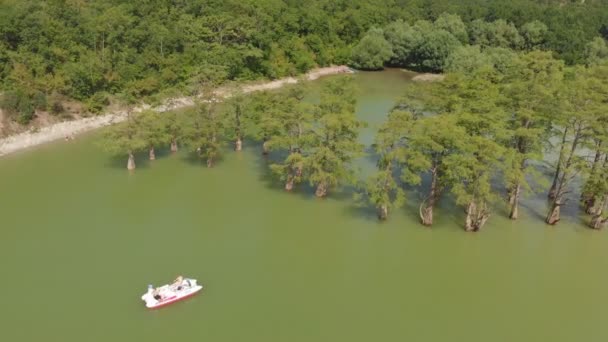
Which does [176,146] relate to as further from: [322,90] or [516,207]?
[516,207]

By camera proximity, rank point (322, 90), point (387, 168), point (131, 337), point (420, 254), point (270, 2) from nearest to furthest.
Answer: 1. point (131, 337)
2. point (420, 254)
3. point (387, 168)
4. point (322, 90)
5. point (270, 2)

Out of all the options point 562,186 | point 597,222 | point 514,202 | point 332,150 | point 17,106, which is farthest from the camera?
point 17,106

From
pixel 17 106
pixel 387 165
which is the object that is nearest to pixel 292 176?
pixel 387 165

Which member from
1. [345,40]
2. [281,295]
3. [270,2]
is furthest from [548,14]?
[281,295]

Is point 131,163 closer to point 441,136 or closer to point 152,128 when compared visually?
point 152,128

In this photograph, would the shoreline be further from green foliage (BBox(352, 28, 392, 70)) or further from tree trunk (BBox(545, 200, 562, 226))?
green foliage (BBox(352, 28, 392, 70))
